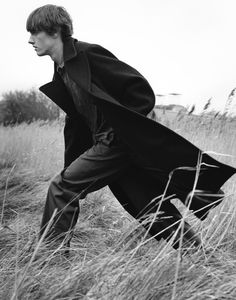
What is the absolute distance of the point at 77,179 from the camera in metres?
2.33

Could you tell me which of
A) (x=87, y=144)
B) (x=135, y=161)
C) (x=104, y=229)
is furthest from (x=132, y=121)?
(x=104, y=229)

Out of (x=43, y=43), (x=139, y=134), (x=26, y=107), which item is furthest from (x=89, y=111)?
(x=26, y=107)

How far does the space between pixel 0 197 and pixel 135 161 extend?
2.12m

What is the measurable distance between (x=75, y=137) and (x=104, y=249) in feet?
2.61

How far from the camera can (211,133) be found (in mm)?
4996

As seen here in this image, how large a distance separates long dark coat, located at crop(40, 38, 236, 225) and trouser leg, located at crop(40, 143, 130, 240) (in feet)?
0.43

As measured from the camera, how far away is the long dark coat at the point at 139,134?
2.24 m

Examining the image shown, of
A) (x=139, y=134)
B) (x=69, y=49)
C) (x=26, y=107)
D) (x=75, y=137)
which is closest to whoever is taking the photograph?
(x=139, y=134)

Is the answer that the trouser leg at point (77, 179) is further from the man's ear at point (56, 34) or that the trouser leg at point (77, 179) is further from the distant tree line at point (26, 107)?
the distant tree line at point (26, 107)

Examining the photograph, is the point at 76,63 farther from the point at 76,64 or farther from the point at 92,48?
the point at 92,48

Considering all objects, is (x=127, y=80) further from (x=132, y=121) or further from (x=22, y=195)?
(x=22, y=195)

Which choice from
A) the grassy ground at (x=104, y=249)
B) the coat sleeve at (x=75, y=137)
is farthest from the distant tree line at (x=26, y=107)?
the coat sleeve at (x=75, y=137)

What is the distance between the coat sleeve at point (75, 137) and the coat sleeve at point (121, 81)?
0.44 m

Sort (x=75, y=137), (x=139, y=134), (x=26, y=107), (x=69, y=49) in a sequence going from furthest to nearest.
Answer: (x=26, y=107) < (x=75, y=137) < (x=69, y=49) < (x=139, y=134)
